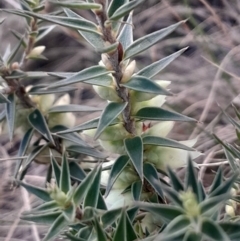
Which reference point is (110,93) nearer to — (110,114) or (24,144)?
(110,114)

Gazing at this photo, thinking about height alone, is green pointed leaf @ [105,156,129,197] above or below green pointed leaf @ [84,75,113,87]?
below

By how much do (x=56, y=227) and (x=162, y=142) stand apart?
0.20 meters

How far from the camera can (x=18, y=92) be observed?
87 cm

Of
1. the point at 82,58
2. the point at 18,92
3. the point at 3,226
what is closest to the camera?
the point at 18,92

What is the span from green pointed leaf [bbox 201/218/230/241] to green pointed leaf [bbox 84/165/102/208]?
0.55ft

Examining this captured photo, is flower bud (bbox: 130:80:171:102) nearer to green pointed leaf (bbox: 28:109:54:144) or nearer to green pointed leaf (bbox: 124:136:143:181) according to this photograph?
green pointed leaf (bbox: 124:136:143:181)

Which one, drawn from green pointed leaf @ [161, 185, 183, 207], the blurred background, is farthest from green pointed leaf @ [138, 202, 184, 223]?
the blurred background

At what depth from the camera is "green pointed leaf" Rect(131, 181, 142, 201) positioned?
659 millimetres

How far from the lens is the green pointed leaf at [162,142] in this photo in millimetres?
636

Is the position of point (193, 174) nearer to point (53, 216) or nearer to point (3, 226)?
point (53, 216)

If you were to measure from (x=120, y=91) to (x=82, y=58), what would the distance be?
6.00ft

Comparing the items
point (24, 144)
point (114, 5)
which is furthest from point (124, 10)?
point (24, 144)

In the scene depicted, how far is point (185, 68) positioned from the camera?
2.04 metres

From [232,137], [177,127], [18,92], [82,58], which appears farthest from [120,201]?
[82,58]
